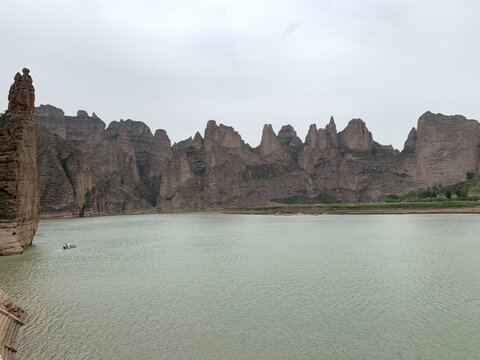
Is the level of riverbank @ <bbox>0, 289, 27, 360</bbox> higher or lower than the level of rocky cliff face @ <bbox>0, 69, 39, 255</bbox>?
lower

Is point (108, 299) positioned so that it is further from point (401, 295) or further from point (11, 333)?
point (401, 295)

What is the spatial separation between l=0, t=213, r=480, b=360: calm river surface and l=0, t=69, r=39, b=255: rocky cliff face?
17.9ft

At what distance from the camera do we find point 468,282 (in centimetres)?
2064

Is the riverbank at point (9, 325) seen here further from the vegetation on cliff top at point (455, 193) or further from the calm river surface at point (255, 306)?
the vegetation on cliff top at point (455, 193)

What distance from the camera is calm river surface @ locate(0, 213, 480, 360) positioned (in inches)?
488

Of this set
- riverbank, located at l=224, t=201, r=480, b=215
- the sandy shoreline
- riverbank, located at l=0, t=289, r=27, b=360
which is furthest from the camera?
riverbank, located at l=224, t=201, r=480, b=215

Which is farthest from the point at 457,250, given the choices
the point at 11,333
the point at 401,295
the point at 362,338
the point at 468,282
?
the point at 11,333

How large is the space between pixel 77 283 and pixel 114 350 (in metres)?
12.5

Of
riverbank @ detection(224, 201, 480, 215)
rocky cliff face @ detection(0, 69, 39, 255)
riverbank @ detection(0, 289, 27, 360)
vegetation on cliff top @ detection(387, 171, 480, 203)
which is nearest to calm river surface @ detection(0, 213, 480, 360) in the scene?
riverbank @ detection(0, 289, 27, 360)

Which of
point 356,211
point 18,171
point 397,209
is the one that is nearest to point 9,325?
point 18,171

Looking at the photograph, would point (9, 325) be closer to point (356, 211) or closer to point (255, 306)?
point (255, 306)

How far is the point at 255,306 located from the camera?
682 inches

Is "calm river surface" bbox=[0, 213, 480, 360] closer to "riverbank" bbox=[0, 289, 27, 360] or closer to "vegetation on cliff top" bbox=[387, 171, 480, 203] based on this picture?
"riverbank" bbox=[0, 289, 27, 360]

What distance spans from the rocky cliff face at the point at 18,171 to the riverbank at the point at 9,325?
24294 mm
